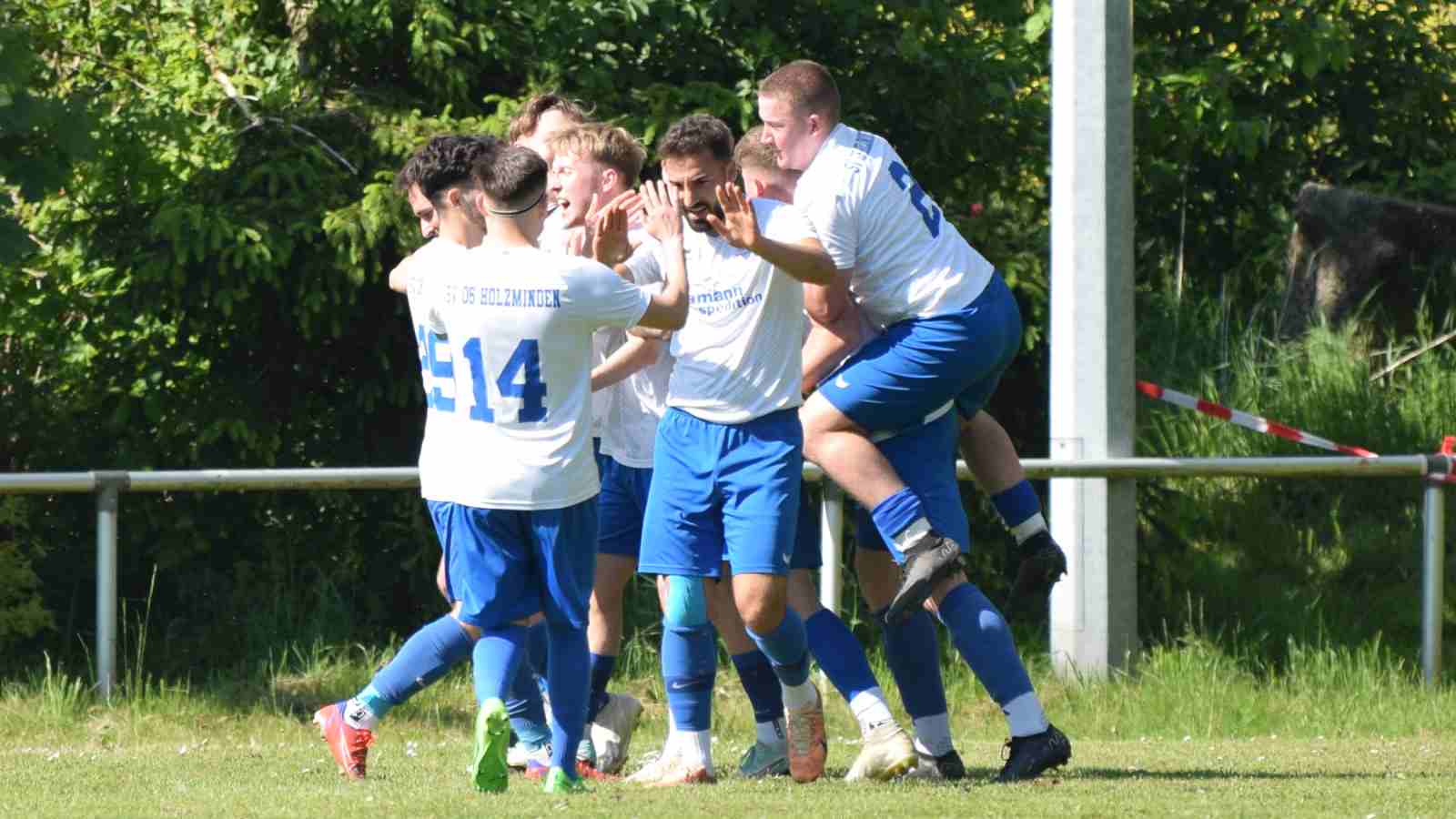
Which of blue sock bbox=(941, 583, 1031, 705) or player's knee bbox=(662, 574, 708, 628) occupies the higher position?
player's knee bbox=(662, 574, 708, 628)

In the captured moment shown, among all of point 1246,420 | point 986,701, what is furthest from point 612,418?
point 1246,420

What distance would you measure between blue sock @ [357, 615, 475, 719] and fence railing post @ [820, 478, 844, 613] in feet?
8.71

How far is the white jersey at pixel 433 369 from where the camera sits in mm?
5453

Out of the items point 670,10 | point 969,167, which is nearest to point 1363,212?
point 969,167

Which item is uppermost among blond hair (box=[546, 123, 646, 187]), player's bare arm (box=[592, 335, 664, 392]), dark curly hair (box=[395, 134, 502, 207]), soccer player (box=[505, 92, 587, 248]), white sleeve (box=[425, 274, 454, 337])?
soccer player (box=[505, 92, 587, 248])

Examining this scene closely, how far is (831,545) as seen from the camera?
828cm

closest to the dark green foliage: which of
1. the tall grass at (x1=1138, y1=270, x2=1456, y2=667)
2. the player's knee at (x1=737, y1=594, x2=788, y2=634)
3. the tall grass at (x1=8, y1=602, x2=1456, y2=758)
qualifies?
the tall grass at (x1=1138, y1=270, x2=1456, y2=667)

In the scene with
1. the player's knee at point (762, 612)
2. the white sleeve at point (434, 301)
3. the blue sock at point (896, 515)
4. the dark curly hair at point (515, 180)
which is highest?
the dark curly hair at point (515, 180)

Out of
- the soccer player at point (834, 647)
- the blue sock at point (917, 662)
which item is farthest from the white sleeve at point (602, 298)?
the blue sock at point (917, 662)

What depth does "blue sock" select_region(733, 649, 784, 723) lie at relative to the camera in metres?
6.36

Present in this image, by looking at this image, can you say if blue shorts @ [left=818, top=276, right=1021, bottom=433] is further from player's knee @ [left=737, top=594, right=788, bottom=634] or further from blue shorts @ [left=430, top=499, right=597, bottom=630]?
blue shorts @ [left=430, top=499, right=597, bottom=630]

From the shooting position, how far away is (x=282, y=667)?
29.8ft

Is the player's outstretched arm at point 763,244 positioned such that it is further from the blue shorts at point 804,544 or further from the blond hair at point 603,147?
the blue shorts at point 804,544

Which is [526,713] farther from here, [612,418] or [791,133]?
[791,133]
